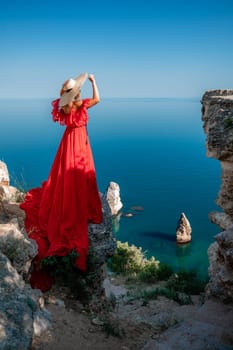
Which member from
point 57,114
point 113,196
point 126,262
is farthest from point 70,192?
point 113,196

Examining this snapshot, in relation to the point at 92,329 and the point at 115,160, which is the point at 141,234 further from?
the point at 115,160

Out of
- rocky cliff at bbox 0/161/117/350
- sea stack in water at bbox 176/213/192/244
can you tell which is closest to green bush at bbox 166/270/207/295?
rocky cliff at bbox 0/161/117/350

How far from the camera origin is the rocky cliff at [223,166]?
16.9 feet

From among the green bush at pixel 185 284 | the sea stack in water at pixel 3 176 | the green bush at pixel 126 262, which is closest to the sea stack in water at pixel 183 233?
the green bush at pixel 126 262

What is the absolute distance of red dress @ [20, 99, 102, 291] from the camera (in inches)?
237

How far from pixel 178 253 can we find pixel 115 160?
55.5 metres

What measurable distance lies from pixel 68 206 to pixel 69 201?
0.28ft

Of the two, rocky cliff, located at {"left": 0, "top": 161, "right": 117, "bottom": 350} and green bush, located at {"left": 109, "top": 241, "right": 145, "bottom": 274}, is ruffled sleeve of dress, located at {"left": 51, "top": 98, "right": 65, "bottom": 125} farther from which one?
green bush, located at {"left": 109, "top": 241, "right": 145, "bottom": 274}

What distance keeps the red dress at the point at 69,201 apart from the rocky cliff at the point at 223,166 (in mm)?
2132

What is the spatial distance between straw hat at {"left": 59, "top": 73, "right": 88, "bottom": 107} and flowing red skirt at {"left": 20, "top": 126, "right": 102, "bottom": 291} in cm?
50

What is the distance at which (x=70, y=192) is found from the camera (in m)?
6.23

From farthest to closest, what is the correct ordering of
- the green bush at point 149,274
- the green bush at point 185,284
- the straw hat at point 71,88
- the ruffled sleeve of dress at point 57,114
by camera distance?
the green bush at point 149,274 → the green bush at point 185,284 → the ruffled sleeve of dress at point 57,114 → the straw hat at point 71,88

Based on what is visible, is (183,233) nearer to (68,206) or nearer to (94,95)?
(68,206)

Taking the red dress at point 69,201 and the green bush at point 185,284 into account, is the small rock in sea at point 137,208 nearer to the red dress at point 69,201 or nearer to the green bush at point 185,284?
the green bush at point 185,284
